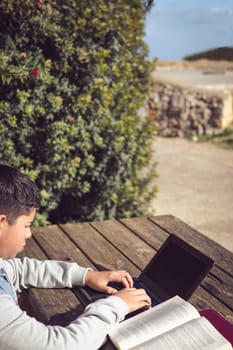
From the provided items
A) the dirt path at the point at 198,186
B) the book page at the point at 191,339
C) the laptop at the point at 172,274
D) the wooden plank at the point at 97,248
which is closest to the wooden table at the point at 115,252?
the wooden plank at the point at 97,248

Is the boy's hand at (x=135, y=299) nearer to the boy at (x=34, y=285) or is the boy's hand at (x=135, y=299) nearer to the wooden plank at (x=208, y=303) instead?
the boy at (x=34, y=285)

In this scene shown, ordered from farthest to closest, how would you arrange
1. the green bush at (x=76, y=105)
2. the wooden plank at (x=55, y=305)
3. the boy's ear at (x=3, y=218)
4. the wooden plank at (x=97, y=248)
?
1. the green bush at (x=76, y=105)
2. the wooden plank at (x=97, y=248)
3. the wooden plank at (x=55, y=305)
4. the boy's ear at (x=3, y=218)

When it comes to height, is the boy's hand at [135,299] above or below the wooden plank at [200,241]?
above

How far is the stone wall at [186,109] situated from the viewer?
33.2 ft

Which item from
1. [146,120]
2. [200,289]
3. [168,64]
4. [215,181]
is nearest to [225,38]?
[200,289]

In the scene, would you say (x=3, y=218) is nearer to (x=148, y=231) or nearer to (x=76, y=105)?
(x=148, y=231)

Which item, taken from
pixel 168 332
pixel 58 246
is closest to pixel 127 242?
pixel 58 246

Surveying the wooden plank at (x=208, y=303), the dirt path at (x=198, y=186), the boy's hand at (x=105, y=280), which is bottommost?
the dirt path at (x=198, y=186)

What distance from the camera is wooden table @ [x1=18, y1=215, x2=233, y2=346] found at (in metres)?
1.94

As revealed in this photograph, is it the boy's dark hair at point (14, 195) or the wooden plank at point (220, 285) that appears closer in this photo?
the boy's dark hair at point (14, 195)

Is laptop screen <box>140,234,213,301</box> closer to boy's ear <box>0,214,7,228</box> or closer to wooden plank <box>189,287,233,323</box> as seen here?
wooden plank <box>189,287,233,323</box>

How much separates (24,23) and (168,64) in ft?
69.7

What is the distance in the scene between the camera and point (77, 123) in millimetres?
4086

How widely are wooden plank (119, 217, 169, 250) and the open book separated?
3.41 feet
